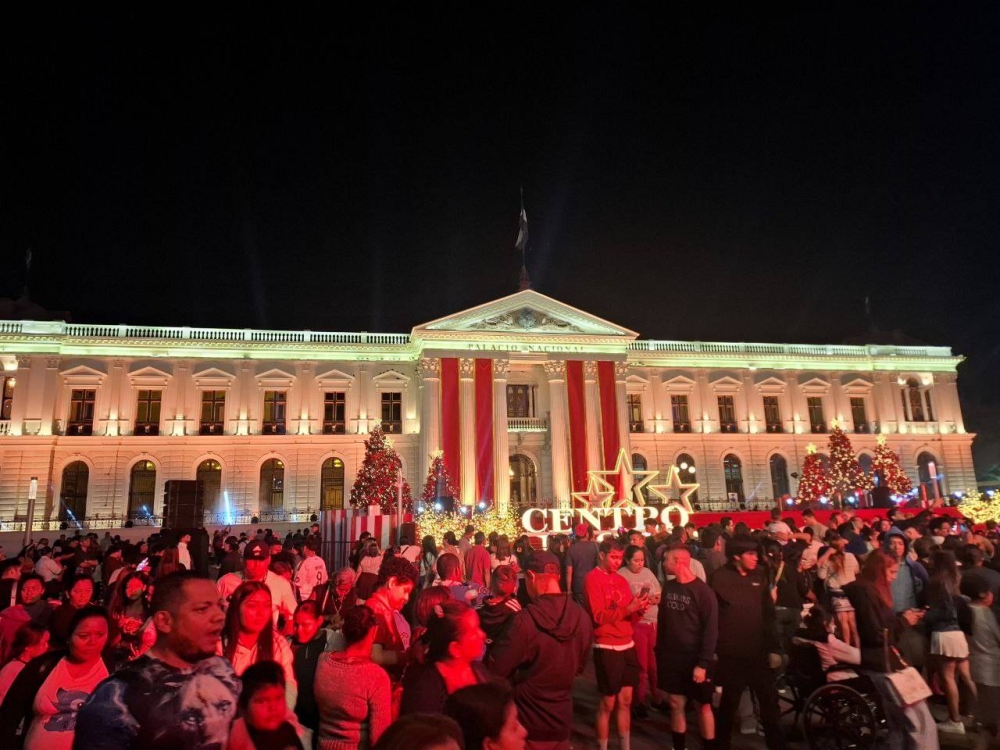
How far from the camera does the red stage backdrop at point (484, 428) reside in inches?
1222

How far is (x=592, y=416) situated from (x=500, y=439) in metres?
4.64

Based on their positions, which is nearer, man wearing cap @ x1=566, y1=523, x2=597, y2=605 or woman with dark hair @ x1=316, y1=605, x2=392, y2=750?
woman with dark hair @ x1=316, y1=605, x2=392, y2=750

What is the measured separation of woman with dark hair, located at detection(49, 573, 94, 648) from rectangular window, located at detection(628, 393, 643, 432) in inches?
1263

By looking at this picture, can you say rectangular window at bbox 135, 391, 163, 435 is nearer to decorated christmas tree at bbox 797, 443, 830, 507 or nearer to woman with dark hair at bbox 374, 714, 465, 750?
decorated christmas tree at bbox 797, 443, 830, 507

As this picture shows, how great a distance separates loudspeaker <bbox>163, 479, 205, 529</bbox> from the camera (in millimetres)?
15047

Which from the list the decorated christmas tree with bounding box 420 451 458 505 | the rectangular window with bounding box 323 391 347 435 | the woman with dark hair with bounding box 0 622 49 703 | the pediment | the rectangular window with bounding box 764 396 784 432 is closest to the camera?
the woman with dark hair with bounding box 0 622 49 703

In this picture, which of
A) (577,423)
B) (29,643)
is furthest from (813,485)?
(29,643)

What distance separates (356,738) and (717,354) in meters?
36.8

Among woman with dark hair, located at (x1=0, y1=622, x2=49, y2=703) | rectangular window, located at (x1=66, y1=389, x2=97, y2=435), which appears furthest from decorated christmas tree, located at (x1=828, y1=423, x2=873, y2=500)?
rectangular window, located at (x1=66, y1=389, x2=97, y2=435)

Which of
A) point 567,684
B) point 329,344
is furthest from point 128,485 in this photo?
point 567,684

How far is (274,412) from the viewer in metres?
33.4

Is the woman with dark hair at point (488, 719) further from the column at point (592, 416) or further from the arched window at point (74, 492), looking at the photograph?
the arched window at point (74, 492)

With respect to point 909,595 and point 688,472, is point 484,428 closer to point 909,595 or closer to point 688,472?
point 688,472

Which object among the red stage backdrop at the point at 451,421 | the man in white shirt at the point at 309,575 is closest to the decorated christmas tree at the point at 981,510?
the man in white shirt at the point at 309,575
